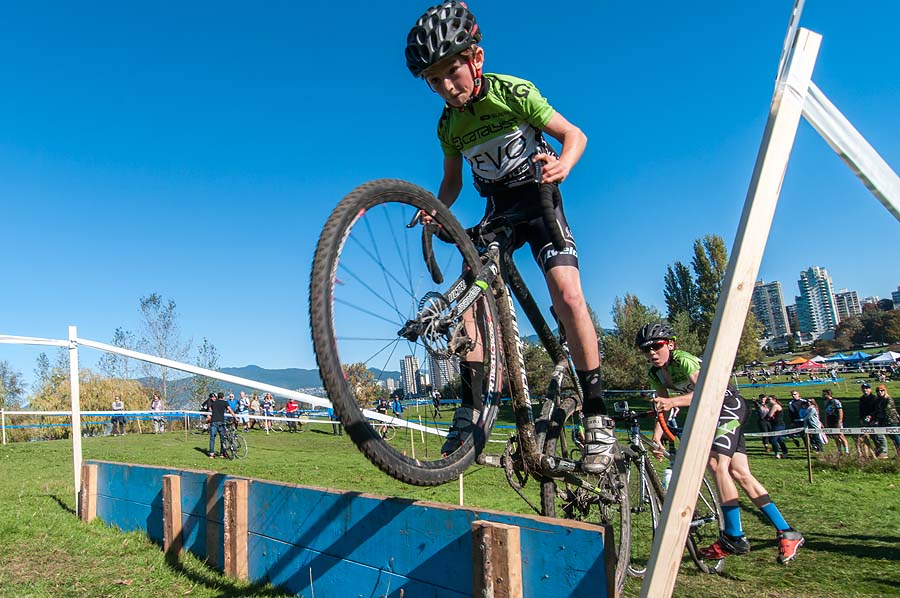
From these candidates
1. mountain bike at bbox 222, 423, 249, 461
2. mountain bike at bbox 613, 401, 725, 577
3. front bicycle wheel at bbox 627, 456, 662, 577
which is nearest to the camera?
mountain bike at bbox 613, 401, 725, 577

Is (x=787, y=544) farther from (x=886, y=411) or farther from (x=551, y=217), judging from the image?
(x=886, y=411)

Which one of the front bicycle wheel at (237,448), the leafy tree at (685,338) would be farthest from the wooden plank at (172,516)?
the leafy tree at (685,338)

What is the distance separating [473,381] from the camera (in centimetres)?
334

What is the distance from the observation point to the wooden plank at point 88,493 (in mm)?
6812

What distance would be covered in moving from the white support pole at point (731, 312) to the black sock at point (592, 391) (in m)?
1.65

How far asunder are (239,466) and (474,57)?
13.9 m

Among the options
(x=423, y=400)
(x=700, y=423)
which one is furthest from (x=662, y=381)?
(x=700, y=423)

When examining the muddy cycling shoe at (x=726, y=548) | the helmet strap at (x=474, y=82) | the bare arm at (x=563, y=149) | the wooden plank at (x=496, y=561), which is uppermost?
the helmet strap at (x=474, y=82)

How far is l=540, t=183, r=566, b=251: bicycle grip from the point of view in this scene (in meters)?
3.26

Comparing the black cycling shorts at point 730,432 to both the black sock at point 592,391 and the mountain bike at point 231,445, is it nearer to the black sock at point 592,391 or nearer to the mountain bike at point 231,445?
the black sock at point 592,391

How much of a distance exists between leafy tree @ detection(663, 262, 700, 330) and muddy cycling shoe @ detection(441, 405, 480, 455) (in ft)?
239

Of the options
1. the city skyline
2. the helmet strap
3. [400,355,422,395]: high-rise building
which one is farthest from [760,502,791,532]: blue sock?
the city skyline

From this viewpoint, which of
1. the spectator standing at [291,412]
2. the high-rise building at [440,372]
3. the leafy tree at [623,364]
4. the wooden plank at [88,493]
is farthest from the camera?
the leafy tree at [623,364]

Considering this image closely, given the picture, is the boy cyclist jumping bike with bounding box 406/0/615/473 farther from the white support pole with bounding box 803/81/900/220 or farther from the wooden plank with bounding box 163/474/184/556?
the wooden plank with bounding box 163/474/184/556
